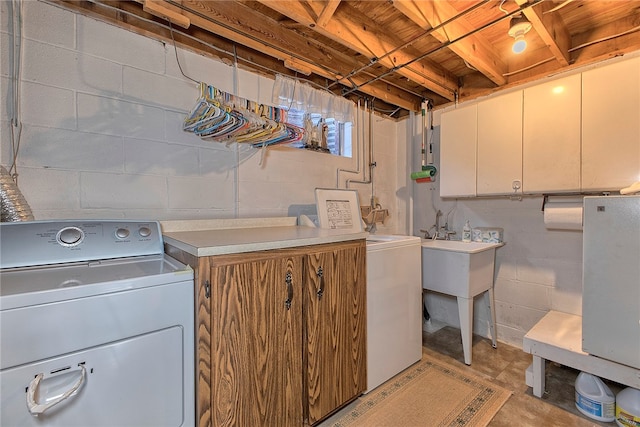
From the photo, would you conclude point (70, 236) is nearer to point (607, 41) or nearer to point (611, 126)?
point (611, 126)

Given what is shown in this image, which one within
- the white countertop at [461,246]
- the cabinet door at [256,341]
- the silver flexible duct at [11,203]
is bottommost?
the cabinet door at [256,341]

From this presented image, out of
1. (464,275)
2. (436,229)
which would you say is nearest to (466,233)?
(436,229)

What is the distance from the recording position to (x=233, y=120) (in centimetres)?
139

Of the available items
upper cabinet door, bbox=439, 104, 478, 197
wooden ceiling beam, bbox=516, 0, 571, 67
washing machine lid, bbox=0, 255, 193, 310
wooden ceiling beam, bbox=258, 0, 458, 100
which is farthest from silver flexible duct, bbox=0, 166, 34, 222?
upper cabinet door, bbox=439, 104, 478, 197

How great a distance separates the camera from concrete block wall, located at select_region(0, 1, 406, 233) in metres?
1.31

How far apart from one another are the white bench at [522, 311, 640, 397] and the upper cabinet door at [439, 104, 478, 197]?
1.05 m

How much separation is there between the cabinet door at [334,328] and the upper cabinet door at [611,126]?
150cm

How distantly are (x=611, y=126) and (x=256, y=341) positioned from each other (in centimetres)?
230

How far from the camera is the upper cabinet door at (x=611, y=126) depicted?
1.55 meters

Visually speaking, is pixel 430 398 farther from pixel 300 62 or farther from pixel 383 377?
pixel 300 62

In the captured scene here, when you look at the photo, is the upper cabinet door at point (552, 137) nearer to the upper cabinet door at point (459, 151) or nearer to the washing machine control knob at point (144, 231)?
the upper cabinet door at point (459, 151)

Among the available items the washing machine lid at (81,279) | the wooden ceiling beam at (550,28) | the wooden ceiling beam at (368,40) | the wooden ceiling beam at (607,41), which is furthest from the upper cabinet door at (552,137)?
the washing machine lid at (81,279)

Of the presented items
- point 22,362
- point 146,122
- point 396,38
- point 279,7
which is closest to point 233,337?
point 22,362

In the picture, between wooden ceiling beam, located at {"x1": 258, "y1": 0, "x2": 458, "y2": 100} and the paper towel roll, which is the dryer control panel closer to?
wooden ceiling beam, located at {"x1": 258, "y1": 0, "x2": 458, "y2": 100}
